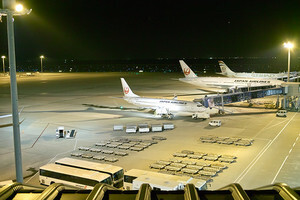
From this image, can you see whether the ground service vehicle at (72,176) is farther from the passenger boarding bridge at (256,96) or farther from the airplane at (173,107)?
the passenger boarding bridge at (256,96)

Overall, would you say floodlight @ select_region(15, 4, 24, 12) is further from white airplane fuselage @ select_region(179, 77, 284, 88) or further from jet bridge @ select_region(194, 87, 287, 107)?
white airplane fuselage @ select_region(179, 77, 284, 88)

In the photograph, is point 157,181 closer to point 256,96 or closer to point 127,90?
point 127,90

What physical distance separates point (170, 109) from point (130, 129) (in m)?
11.1

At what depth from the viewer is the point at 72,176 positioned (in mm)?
21812

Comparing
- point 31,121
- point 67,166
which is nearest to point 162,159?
point 67,166

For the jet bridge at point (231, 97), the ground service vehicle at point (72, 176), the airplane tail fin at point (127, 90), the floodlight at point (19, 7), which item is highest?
the floodlight at point (19, 7)

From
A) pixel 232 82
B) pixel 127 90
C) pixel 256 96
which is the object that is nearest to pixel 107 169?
pixel 127 90

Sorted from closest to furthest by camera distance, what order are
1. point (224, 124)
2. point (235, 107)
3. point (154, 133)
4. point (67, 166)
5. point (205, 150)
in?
point (67, 166), point (205, 150), point (154, 133), point (224, 124), point (235, 107)

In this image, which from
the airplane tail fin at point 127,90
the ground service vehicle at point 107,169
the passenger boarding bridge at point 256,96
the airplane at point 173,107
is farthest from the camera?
the airplane tail fin at point 127,90

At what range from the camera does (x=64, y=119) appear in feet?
157

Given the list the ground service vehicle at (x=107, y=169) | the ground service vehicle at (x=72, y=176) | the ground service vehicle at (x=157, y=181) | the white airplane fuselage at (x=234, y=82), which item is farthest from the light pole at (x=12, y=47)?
the white airplane fuselage at (x=234, y=82)

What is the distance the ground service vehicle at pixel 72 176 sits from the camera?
68.7 ft

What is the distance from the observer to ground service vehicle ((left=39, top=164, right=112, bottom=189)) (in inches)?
825

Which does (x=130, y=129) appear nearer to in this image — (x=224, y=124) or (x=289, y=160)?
(x=224, y=124)
